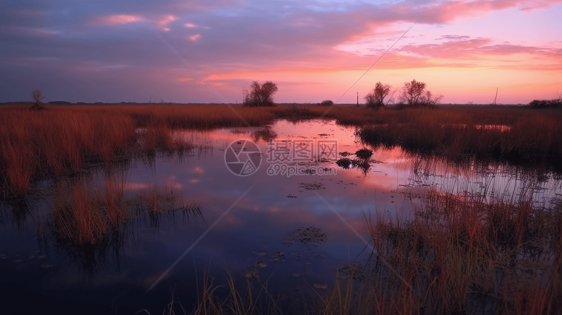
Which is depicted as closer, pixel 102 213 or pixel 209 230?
pixel 102 213

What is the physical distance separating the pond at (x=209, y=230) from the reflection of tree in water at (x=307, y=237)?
0.05 feet

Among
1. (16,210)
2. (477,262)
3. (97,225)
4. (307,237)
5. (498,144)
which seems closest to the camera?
(477,262)

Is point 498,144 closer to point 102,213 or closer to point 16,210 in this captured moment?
point 102,213

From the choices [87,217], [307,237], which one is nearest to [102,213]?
[87,217]

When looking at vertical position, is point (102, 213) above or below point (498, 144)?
below

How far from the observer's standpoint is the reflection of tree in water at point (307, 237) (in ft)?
14.1

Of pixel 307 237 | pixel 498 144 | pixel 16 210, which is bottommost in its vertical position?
pixel 307 237

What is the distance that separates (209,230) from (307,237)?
1581 mm

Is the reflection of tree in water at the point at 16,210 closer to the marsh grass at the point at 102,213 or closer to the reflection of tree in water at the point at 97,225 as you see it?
the reflection of tree in water at the point at 97,225

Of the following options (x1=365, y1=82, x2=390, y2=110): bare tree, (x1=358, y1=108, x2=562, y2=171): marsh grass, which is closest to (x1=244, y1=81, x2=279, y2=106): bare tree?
(x1=365, y1=82, x2=390, y2=110): bare tree

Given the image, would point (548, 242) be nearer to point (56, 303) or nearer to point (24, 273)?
point (56, 303)

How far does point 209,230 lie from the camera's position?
4.66 m

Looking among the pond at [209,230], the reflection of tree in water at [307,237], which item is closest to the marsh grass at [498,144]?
the pond at [209,230]

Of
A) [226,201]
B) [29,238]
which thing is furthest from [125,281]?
[226,201]
